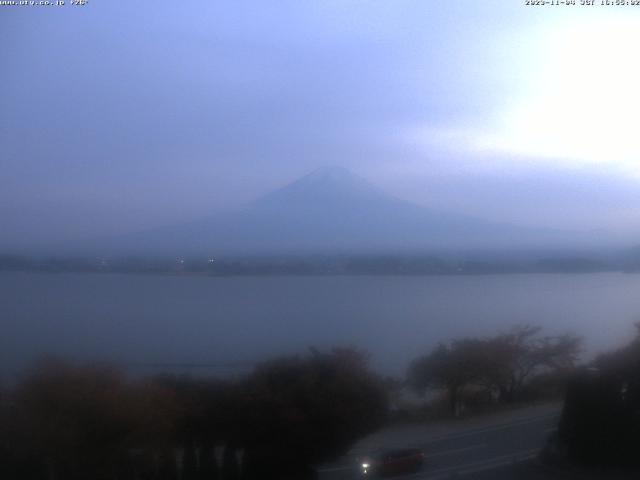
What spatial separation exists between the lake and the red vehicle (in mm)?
302

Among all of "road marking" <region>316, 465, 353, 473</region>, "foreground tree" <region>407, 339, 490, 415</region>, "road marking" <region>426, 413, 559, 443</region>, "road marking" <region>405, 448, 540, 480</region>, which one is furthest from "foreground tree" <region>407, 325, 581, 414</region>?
"road marking" <region>316, 465, 353, 473</region>

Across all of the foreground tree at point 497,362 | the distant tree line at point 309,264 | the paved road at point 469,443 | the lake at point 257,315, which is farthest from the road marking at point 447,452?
the distant tree line at point 309,264

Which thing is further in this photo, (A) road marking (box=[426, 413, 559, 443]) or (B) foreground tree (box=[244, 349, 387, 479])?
(A) road marking (box=[426, 413, 559, 443])

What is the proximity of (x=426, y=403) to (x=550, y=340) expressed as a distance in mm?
467

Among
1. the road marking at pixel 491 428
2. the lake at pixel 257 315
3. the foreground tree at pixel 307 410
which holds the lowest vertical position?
the road marking at pixel 491 428

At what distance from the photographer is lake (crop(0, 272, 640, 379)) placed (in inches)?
87.0

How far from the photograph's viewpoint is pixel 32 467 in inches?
90.3

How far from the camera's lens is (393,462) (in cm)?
227

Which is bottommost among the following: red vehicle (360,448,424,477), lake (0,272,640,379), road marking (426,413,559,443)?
red vehicle (360,448,424,477)

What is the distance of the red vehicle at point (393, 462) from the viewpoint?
7.45 feet

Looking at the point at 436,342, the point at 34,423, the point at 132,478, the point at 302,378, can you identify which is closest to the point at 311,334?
the point at 302,378

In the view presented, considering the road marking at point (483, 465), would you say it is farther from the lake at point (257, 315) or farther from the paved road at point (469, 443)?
the lake at point (257, 315)

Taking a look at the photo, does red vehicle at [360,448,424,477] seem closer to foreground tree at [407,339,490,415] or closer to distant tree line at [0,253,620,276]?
foreground tree at [407,339,490,415]

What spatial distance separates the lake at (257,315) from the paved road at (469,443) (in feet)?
0.87
